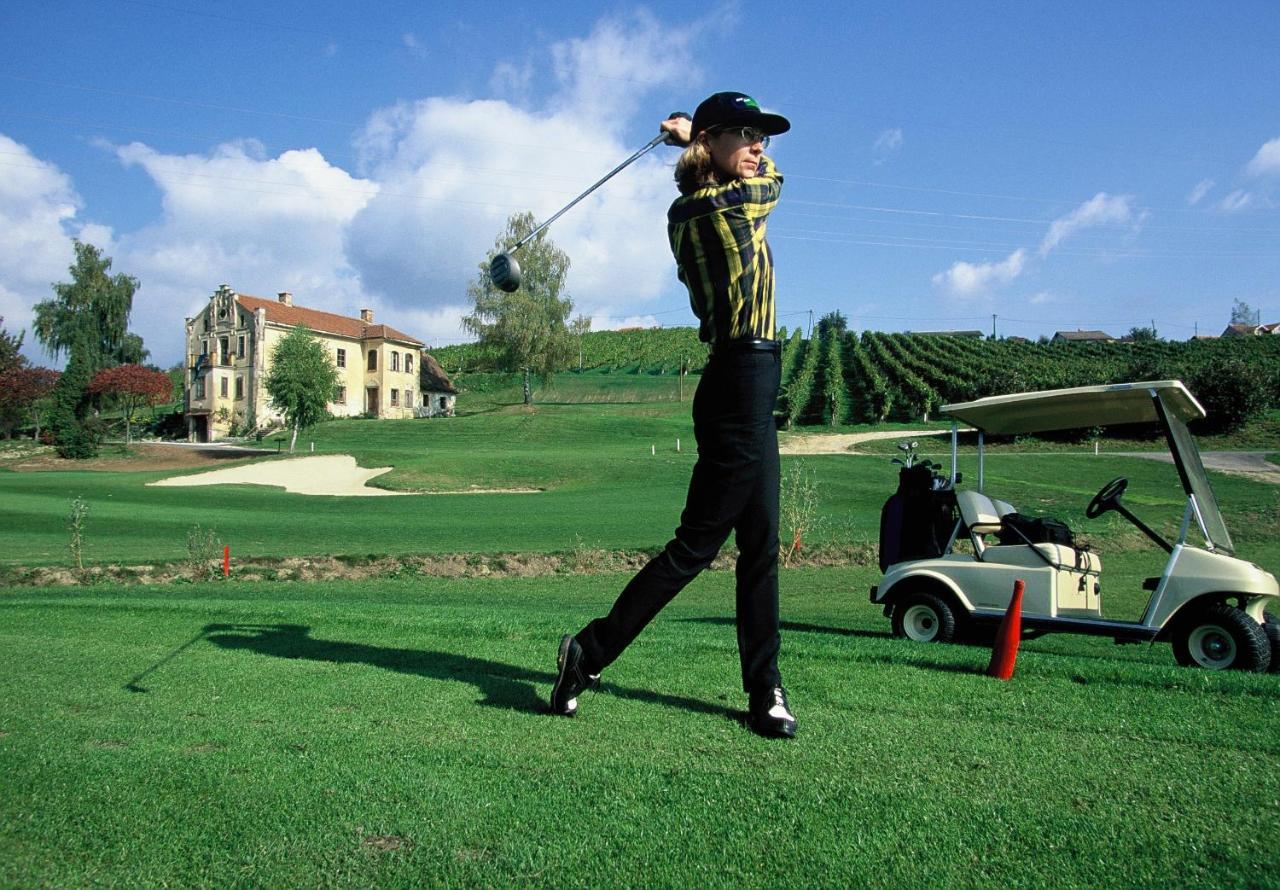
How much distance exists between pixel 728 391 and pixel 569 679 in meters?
1.31

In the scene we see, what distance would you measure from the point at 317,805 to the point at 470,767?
48 centimetres

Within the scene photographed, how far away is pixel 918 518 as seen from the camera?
7633 millimetres

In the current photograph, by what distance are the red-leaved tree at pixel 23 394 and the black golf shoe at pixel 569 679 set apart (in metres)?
Result: 62.5

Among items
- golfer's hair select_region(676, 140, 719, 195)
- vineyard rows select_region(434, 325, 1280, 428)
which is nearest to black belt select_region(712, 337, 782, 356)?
golfer's hair select_region(676, 140, 719, 195)

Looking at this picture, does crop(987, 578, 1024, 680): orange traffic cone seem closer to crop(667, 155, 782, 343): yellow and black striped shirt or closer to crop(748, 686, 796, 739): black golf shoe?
crop(748, 686, 796, 739): black golf shoe

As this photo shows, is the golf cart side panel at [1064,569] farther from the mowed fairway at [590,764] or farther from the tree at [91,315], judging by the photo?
the tree at [91,315]

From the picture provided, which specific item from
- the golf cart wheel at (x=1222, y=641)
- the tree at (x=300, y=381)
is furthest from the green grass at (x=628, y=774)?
the tree at (x=300, y=381)

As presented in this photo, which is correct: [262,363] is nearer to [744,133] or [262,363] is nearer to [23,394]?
[23,394]

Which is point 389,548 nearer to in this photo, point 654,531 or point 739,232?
point 654,531

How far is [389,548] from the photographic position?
1827 cm

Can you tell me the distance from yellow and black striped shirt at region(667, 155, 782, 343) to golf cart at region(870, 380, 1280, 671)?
3844mm

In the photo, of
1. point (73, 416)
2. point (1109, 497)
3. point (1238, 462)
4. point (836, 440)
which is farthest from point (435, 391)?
point (1109, 497)

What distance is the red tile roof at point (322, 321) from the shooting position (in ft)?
234

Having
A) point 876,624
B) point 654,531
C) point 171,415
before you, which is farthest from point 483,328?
point 876,624
